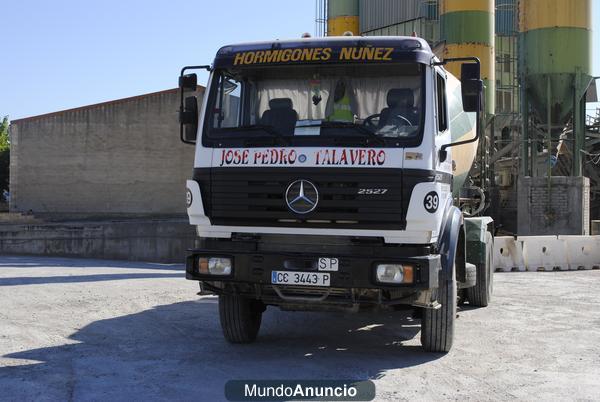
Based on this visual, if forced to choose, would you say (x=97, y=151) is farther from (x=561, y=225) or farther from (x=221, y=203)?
(x=221, y=203)

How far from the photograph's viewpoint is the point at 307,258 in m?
6.06

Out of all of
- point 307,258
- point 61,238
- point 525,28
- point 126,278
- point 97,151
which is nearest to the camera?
point 307,258

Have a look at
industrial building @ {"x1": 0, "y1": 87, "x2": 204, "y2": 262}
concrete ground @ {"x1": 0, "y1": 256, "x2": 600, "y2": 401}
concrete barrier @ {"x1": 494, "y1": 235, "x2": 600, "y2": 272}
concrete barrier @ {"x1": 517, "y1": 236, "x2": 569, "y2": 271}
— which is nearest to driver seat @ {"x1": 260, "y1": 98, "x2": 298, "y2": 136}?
concrete ground @ {"x1": 0, "y1": 256, "x2": 600, "y2": 401}

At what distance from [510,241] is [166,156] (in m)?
22.6

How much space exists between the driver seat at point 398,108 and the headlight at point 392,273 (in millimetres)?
1282

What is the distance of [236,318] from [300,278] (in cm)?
141

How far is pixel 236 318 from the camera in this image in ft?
23.6

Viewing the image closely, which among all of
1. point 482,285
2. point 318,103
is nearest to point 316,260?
point 318,103

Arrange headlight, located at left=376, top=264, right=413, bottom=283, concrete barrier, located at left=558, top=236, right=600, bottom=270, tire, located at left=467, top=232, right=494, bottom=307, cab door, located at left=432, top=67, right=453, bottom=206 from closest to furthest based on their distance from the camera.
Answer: headlight, located at left=376, top=264, right=413, bottom=283 → cab door, located at left=432, top=67, right=453, bottom=206 → tire, located at left=467, top=232, right=494, bottom=307 → concrete barrier, located at left=558, top=236, right=600, bottom=270

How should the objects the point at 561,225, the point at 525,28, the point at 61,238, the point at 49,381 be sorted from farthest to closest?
the point at 61,238 < the point at 525,28 < the point at 561,225 < the point at 49,381

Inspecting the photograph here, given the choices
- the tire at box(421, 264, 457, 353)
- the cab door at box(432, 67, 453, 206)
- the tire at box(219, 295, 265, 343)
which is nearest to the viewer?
the cab door at box(432, 67, 453, 206)

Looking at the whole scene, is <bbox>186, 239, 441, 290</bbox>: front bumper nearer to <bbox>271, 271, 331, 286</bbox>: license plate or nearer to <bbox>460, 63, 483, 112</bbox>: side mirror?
<bbox>271, 271, 331, 286</bbox>: license plate

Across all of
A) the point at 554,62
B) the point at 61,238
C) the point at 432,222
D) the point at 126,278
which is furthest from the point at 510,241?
the point at 61,238

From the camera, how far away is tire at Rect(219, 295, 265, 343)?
7.18 m
